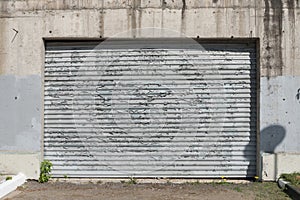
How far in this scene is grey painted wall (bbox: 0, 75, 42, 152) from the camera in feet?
25.9

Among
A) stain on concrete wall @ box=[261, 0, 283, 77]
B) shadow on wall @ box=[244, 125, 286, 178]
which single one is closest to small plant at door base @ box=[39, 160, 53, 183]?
shadow on wall @ box=[244, 125, 286, 178]

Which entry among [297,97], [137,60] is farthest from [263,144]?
[137,60]

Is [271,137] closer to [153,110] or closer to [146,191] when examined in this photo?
[153,110]

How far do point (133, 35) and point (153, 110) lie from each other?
1646mm

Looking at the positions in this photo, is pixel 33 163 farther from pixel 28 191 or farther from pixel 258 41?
pixel 258 41

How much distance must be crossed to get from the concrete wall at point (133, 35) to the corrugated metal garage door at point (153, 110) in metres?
0.32

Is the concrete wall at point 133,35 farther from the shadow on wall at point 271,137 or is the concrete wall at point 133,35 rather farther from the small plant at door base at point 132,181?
the small plant at door base at point 132,181

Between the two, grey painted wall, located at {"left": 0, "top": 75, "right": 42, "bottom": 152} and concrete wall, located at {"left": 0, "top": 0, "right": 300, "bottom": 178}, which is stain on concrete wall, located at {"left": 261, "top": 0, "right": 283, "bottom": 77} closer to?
concrete wall, located at {"left": 0, "top": 0, "right": 300, "bottom": 178}

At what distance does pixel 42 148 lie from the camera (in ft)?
26.2

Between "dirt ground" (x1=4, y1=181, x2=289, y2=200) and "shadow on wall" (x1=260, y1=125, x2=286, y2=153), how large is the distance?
2.39 feet

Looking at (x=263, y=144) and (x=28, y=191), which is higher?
(x=263, y=144)

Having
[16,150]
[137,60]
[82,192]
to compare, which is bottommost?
[82,192]

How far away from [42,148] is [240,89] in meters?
4.40

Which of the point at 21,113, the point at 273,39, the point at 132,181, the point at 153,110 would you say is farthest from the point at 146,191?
the point at 273,39
